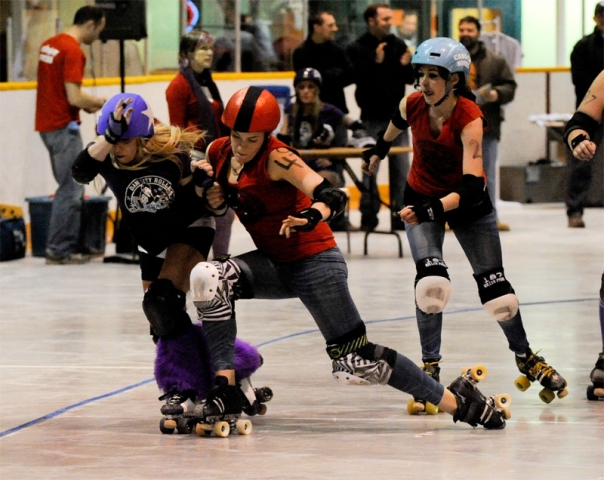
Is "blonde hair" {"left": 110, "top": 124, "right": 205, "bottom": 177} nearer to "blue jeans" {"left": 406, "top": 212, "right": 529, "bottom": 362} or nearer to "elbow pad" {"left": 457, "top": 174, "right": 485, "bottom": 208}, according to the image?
"blue jeans" {"left": 406, "top": 212, "right": 529, "bottom": 362}

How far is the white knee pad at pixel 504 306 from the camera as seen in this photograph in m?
5.50

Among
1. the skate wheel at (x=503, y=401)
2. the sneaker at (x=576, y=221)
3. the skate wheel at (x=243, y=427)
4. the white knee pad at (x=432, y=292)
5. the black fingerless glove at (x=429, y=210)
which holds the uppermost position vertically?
the black fingerless glove at (x=429, y=210)

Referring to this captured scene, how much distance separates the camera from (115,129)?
5117mm

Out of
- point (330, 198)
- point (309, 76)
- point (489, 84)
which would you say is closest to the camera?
point (330, 198)

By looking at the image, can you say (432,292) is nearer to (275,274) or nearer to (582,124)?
(275,274)

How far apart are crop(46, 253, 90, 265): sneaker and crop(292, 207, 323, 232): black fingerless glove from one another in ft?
21.6

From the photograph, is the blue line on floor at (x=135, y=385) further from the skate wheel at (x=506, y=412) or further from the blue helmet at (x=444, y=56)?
the blue helmet at (x=444, y=56)

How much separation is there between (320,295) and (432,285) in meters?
0.61

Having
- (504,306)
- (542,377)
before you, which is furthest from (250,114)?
(542,377)

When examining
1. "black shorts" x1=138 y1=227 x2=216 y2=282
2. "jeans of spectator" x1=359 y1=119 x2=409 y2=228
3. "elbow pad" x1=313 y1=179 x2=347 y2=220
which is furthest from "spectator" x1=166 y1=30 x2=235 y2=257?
"elbow pad" x1=313 y1=179 x2=347 y2=220

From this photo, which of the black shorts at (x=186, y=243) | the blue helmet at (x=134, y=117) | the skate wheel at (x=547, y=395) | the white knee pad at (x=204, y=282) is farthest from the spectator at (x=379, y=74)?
the white knee pad at (x=204, y=282)

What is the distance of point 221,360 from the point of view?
198 inches

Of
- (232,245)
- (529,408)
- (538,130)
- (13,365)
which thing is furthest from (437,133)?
(538,130)

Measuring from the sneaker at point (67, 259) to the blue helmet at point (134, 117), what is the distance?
19.4 feet
